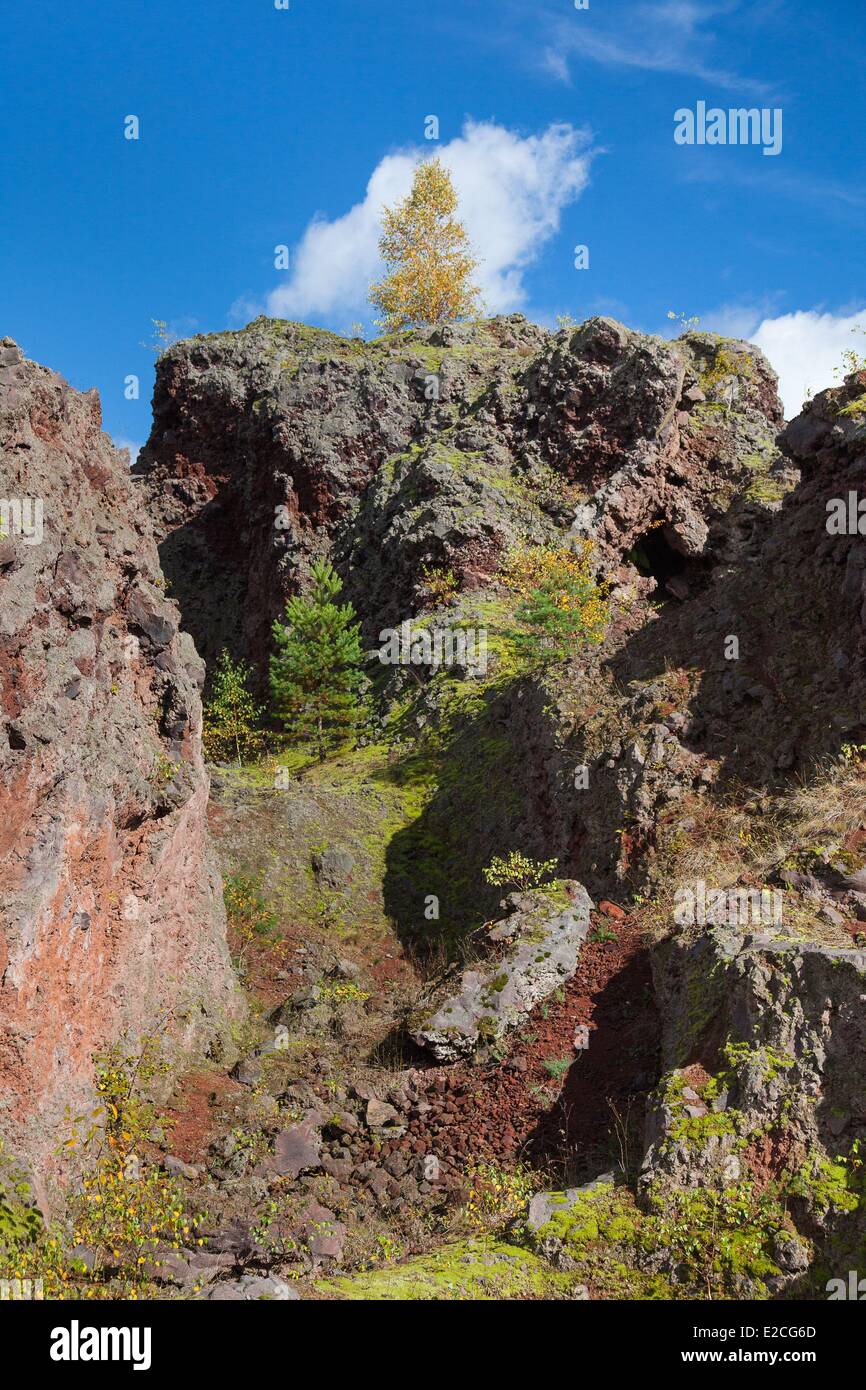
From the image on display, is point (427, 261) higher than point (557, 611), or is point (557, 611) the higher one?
point (427, 261)

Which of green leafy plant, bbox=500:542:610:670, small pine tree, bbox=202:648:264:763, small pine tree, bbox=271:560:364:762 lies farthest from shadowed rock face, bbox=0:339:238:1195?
small pine tree, bbox=202:648:264:763

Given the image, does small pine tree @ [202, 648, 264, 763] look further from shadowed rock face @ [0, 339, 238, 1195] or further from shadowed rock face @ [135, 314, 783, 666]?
shadowed rock face @ [0, 339, 238, 1195]

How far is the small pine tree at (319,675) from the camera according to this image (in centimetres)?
2783

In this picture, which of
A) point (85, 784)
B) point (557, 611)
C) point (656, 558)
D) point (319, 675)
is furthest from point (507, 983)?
point (656, 558)

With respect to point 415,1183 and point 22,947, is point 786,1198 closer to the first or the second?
point 415,1183

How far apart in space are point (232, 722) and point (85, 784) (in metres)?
19.0

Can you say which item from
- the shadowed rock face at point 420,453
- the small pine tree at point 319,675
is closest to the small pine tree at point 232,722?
Answer: the small pine tree at point 319,675

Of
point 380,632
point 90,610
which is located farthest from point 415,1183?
point 380,632

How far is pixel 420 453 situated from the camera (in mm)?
32969

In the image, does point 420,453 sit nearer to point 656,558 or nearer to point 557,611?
point 656,558

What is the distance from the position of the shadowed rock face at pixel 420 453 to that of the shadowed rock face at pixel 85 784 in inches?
632

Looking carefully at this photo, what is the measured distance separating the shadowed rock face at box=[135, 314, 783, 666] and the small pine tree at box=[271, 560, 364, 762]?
275 centimetres

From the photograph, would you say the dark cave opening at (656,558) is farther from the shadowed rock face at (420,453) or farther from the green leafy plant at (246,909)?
the green leafy plant at (246,909)

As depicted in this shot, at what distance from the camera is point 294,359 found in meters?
38.1
